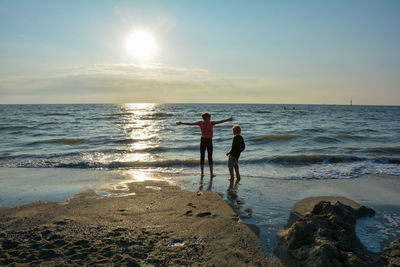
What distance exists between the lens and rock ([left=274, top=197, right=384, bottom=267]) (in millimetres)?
2777

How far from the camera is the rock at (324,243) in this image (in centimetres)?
278

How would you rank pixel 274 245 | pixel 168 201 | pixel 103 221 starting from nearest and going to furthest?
pixel 274 245 < pixel 103 221 < pixel 168 201

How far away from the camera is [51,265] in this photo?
9.70 feet

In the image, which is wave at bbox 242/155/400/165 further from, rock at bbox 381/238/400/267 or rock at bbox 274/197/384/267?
rock at bbox 381/238/400/267

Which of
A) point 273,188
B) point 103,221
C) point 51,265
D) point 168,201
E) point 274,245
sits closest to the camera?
point 51,265

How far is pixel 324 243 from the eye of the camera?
2.92 meters

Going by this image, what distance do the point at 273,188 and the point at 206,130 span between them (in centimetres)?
258

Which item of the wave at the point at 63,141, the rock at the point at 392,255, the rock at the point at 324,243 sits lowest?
the wave at the point at 63,141

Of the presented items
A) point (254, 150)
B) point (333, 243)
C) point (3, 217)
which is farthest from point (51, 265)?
point (254, 150)

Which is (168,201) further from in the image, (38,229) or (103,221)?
(38,229)

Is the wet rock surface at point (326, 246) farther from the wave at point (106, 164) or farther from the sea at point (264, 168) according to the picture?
the wave at point (106, 164)

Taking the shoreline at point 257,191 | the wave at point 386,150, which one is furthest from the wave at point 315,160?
the shoreline at point 257,191

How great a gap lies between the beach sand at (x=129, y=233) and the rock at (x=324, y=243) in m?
0.39

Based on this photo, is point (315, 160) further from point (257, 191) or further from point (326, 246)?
point (326, 246)
